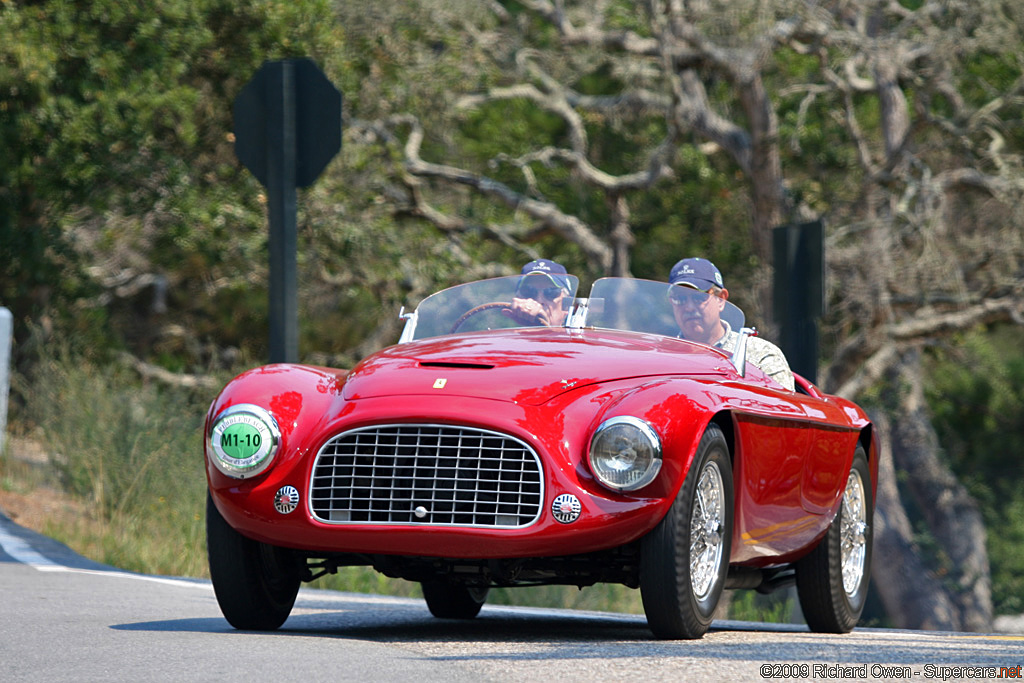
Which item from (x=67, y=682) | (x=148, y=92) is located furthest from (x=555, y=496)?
(x=148, y=92)

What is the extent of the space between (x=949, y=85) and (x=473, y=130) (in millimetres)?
9166

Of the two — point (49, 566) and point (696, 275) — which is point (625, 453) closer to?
point (696, 275)

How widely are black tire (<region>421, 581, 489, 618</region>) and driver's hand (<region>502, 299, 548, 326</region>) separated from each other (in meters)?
1.28

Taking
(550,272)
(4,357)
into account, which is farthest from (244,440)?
(4,357)

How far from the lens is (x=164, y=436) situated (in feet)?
38.2

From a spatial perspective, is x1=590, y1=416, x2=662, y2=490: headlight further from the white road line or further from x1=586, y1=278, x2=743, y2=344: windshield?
the white road line

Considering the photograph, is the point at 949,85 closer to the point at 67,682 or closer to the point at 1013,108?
the point at 1013,108

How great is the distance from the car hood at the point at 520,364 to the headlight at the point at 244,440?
0.33 meters

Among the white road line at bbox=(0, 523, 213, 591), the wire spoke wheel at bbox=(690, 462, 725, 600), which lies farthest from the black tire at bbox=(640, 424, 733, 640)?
the white road line at bbox=(0, 523, 213, 591)

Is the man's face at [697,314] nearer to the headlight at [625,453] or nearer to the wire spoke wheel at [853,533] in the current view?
the wire spoke wheel at [853,533]

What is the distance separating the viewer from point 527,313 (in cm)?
712

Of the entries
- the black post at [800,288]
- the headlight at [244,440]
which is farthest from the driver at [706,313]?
the black post at [800,288]

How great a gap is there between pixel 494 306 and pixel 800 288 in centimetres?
523

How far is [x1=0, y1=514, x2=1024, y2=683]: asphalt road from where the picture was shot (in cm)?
490
